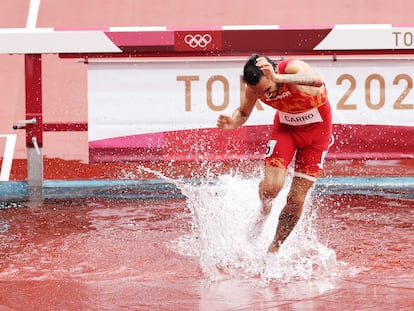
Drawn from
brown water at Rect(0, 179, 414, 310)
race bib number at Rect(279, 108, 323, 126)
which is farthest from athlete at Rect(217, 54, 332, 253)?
brown water at Rect(0, 179, 414, 310)

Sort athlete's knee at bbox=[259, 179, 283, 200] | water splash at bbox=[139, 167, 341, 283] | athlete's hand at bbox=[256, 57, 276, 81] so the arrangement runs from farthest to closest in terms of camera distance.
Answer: athlete's knee at bbox=[259, 179, 283, 200]
water splash at bbox=[139, 167, 341, 283]
athlete's hand at bbox=[256, 57, 276, 81]

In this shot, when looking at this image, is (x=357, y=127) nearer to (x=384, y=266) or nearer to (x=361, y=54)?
(x=361, y=54)

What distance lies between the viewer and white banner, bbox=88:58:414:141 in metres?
8.28

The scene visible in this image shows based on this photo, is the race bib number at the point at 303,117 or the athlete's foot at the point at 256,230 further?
the athlete's foot at the point at 256,230

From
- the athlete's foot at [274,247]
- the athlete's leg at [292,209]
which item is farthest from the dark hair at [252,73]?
the athlete's foot at [274,247]

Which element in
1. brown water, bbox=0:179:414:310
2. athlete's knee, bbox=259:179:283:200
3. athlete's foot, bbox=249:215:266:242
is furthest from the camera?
athlete's foot, bbox=249:215:266:242

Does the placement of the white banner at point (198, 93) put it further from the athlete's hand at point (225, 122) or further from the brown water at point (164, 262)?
the athlete's hand at point (225, 122)

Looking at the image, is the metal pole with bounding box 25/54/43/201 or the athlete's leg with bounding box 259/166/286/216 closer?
the athlete's leg with bounding box 259/166/286/216

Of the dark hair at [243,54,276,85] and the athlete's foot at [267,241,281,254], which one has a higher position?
the dark hair at [243,54,276,85]

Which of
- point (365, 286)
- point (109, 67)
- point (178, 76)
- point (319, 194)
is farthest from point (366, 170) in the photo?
point (365, 286)

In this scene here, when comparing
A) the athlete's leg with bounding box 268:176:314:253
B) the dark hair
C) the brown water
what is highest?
the dark hair

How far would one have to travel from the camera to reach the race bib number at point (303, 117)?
5727mm

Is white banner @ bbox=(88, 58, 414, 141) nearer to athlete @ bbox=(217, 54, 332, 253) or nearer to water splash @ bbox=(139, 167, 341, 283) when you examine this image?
water splash @ bbox=(139, 167, 341, 283)

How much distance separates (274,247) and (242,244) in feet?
1.37
